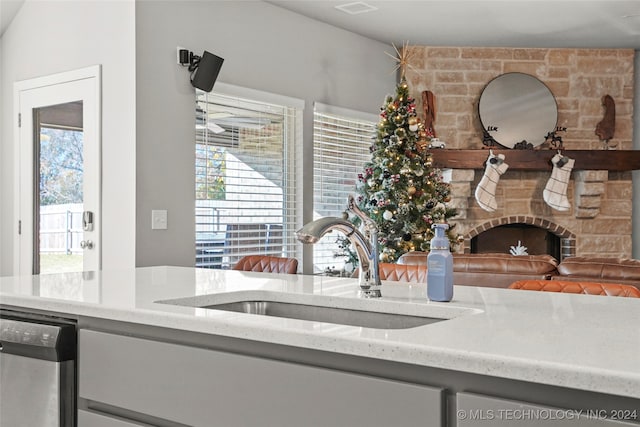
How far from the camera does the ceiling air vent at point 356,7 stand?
575cm

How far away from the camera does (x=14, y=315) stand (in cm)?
207

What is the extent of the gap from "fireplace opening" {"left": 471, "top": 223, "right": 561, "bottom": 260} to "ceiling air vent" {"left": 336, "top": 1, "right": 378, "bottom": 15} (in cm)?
281

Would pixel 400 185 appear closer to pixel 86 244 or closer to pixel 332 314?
pixel 86 244

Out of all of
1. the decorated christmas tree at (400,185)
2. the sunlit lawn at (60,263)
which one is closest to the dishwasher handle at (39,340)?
the sunlit lawn at (60,263)

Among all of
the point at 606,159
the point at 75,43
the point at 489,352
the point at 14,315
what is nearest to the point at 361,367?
the point at 489,352

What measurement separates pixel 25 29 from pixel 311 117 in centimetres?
237

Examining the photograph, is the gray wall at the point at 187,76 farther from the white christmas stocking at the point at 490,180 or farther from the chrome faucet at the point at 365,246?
the chrome faucet at the point at 365,246

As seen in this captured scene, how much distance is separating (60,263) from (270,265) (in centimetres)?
177

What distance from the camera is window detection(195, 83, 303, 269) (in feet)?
16.8

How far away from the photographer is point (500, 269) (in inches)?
150

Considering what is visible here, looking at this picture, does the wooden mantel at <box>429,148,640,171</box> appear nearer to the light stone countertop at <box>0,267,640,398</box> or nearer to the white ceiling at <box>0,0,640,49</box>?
the white ceiling at <box>0,0,640,49</box>

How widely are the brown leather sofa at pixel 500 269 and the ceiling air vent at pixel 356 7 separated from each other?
2.68 meters

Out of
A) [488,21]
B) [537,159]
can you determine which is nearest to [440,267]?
[488,21]

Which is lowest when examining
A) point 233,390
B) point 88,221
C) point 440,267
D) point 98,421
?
point 98,421
